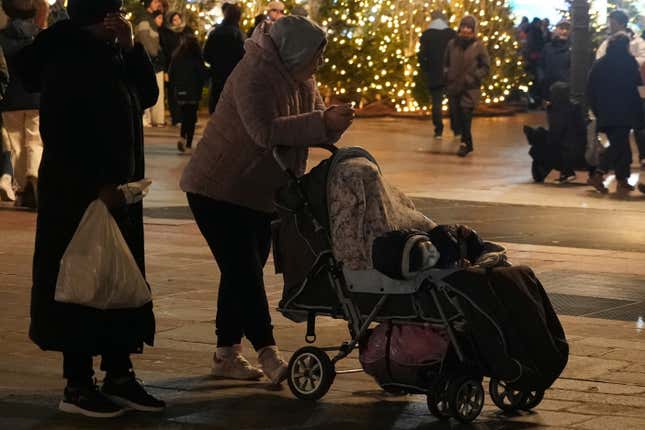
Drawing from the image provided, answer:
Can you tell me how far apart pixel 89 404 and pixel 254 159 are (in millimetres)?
1367

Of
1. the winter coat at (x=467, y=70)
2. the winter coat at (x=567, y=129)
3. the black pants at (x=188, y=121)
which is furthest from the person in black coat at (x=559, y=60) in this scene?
the winter coat at (x=567, y=129)

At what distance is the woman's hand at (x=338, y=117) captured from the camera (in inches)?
279

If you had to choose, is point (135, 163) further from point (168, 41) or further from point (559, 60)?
point (559, 60)

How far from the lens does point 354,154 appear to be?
6961mm

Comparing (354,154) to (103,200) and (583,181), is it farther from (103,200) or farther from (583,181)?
(583,181)

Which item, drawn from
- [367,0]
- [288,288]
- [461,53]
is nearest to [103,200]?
[288,288]

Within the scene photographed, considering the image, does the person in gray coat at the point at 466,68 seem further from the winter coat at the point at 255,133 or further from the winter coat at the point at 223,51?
the winter coat at the point at 255,133

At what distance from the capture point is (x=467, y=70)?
2339 centimetres

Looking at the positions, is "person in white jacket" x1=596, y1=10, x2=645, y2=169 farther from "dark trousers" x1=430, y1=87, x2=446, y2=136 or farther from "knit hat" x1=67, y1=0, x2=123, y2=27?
"knit hat" x1=67, y1=0, x2=123, y2=27

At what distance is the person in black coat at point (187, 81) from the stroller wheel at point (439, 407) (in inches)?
599

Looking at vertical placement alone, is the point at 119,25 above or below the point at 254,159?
above

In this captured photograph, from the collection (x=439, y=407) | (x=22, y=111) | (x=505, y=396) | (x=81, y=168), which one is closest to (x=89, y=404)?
(x=81, y=168)

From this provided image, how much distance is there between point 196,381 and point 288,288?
2.15ft

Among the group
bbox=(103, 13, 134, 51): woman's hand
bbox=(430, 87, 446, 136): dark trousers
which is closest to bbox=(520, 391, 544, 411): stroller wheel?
bbox=(103, 13, 134, 51): woman's hand
